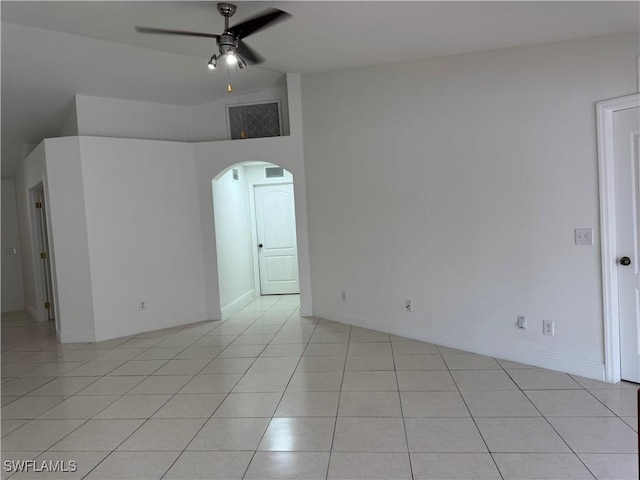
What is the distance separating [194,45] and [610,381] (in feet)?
15.1

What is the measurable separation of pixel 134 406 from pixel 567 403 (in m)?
3.10

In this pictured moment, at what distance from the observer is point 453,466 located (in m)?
2.14

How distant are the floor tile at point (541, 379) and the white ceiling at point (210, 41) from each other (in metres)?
2.63

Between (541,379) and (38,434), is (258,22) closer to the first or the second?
(38,434)

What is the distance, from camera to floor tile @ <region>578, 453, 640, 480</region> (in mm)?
2018

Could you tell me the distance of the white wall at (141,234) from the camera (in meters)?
4.86

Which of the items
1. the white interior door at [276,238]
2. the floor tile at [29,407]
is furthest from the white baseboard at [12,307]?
the floor tile at [29,407]

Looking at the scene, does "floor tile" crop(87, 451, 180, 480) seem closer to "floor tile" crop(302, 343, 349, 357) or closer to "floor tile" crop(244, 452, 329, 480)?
"floor tile" crop(244, 452, 329, 480)

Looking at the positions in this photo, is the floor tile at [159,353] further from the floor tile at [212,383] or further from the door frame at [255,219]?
the door frame at [255,219]

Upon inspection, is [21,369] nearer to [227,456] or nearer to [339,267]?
[227,456]

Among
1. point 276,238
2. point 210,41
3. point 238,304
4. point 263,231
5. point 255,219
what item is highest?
point 210,41

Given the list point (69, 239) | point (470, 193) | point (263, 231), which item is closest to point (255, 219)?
point (263, 231)

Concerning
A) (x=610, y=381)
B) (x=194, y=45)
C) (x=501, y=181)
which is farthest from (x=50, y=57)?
(x=610, y=381)

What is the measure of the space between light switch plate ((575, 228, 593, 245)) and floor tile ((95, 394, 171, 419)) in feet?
11.3
